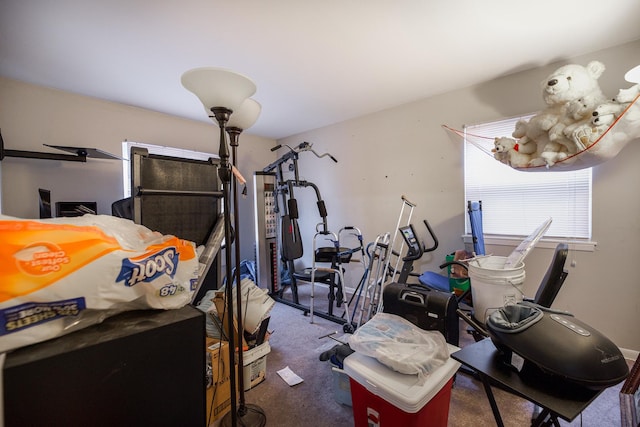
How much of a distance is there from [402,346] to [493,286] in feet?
3.16

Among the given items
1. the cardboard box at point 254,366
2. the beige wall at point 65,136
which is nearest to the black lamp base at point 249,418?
the cardboard box at point 254,366

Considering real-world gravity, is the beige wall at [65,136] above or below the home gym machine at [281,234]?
above

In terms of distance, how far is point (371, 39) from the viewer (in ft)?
6.25

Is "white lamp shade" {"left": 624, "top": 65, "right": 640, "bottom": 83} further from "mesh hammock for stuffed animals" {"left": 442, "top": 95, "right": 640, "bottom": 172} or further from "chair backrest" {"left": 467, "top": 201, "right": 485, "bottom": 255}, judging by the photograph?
"chair backrest" {"left": 467, "top": 201, "right": 485, "bottom": 255}

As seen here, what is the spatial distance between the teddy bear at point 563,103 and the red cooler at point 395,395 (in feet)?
6.01

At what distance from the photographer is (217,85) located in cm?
117

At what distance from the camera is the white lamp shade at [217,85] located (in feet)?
3.71

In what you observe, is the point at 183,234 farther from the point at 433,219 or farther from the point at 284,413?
the point at 433,219

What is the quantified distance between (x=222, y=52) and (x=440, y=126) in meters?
2.34

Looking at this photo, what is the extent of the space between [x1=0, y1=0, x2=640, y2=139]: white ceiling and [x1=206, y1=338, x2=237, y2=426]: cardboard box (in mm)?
2113

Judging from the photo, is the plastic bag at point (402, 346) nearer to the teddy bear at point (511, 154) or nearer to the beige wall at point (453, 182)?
the teddy bear at point (511, 154)

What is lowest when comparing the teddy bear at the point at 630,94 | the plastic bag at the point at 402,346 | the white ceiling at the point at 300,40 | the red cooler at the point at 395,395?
the red cooler at the point at 395,395

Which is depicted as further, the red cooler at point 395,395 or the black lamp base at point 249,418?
the black lamp base at point 249,418

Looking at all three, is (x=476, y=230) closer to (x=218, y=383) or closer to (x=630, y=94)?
(x=630, y=94)
